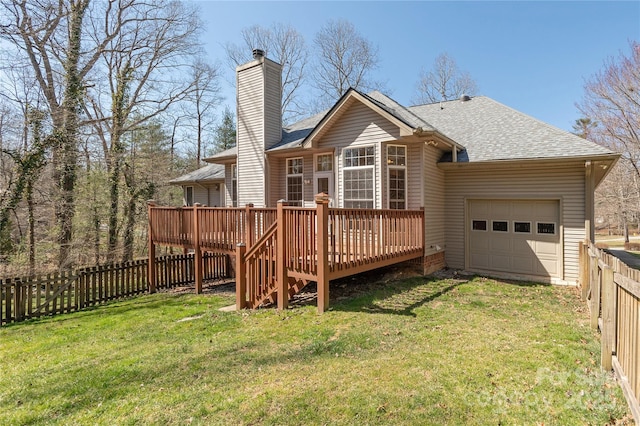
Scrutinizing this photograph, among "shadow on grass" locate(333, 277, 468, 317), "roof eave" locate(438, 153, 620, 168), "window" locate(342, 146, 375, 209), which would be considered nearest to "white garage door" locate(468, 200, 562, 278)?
"roof eave" locate(438, 153, 620, 168)

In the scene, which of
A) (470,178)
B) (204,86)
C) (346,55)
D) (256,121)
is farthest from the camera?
(346,55)

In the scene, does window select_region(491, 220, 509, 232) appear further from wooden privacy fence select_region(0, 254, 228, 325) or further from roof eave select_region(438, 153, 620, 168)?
wooden privacy fence select_region(0, 254, 228, 325)

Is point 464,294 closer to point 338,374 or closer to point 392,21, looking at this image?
point 338,374

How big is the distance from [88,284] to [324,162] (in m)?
7.83

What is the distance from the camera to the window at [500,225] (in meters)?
9.42

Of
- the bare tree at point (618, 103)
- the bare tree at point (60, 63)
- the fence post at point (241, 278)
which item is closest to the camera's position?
the fence post at point (241, 278)

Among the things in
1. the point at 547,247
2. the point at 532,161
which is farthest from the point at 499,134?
the point at 547,247

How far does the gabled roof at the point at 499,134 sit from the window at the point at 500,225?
1.97 meters

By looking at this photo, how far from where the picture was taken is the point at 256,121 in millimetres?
11859

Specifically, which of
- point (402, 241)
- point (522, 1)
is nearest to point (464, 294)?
point (402, 241)

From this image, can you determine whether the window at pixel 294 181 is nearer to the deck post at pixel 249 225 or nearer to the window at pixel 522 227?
the deck post at pixel 249 225

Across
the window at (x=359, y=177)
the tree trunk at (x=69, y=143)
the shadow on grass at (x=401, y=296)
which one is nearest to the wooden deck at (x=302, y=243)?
the shadow on grass at (x=401, y=296)

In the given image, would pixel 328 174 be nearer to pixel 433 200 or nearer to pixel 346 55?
pixel 433 200

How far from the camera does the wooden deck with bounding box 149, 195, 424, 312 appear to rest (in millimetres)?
6129
